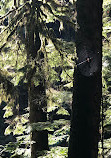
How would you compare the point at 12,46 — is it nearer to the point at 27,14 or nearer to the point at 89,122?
the point at 27,14

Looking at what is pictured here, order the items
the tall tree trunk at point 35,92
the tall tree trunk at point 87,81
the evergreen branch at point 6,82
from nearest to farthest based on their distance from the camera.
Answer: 1. the tall tree trunk at point 87,81
2. the evergreen branch at point 6,82
3. the tall tree trunk at point 35,92

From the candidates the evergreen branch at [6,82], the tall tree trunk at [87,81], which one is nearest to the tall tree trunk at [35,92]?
the evergreen branch at [6,82]

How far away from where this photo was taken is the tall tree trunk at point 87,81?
9.31ft

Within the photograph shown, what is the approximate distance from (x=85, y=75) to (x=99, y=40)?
0.55 metres

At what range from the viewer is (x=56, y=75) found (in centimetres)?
507

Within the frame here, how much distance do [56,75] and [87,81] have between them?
7.47 feet

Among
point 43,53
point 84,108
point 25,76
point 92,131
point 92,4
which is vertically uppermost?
point 92,4

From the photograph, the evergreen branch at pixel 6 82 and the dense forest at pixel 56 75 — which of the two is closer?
the dense forest at pixel 56 75

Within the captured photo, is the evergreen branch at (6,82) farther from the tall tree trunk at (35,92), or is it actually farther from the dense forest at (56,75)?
the tall tree trunk at (35,92)

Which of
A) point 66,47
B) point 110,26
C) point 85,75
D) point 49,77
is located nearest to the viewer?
point 85,75

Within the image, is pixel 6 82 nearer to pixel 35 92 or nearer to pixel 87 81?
pixel 35 92

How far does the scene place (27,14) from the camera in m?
4.93

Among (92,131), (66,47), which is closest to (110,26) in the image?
(66,47)

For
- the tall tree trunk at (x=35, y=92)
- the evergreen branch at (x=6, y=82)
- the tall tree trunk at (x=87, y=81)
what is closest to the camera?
the tall tree trunk at (x=87, y=81)
